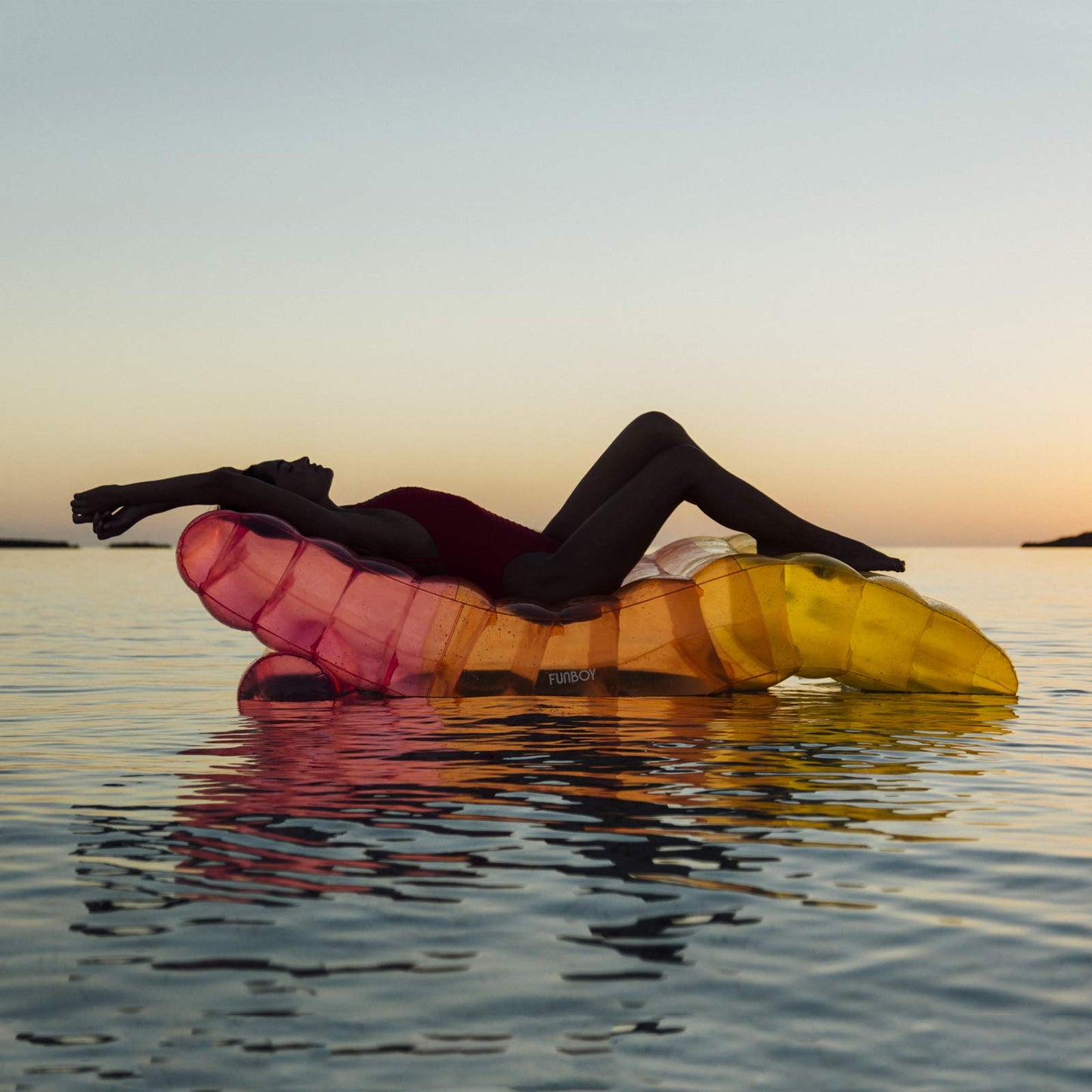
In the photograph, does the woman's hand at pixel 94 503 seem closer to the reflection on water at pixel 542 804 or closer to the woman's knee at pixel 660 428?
the reflection on water at pixel 542 804

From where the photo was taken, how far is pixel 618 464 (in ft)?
26.9

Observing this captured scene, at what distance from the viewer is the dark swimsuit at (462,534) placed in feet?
26.2

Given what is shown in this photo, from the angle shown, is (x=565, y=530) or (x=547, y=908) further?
(x=565, y=530)

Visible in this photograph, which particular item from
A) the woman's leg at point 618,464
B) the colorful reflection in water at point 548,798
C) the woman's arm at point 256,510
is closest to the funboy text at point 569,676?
the colorful reflection in water at point 548,798

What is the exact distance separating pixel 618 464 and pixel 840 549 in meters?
1.42

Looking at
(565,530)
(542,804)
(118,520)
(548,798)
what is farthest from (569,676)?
(542,804)

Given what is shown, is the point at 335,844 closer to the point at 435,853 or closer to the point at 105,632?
the point at 435,853

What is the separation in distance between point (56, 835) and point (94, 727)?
2840 millimetres

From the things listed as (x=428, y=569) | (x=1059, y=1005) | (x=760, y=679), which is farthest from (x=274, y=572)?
(x=1059, y=1005)

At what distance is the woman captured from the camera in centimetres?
772

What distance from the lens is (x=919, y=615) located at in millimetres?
7949

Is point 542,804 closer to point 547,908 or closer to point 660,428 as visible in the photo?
point 547,908

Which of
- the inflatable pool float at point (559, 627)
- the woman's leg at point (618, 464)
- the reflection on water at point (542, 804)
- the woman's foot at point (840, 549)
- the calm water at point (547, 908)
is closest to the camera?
the calm water at point (547, 908)

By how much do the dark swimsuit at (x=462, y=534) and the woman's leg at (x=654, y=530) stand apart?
0.09 meters
